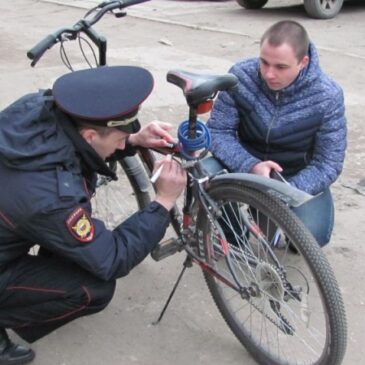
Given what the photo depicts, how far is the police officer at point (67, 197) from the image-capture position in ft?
6.47

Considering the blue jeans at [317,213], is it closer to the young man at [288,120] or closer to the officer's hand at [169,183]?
the young man at [288,120]

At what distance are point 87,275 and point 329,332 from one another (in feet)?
2.87

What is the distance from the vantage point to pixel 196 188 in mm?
2365

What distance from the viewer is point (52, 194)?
1.96 meters

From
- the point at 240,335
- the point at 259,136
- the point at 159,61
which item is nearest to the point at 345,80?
the point at 159,61

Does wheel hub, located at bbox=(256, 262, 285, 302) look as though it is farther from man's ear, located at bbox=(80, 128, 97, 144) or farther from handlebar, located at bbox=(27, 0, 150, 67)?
handlebar, located at bbox=(27, 0, 150, 67)

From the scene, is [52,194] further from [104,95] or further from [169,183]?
[169,183]

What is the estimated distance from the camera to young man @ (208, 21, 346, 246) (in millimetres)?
2645

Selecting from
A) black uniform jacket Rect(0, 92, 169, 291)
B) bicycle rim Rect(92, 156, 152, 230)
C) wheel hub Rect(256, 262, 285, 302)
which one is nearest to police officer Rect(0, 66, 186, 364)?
black uniform jacket Rect(0, 92, 169, 291)

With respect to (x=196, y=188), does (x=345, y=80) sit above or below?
below

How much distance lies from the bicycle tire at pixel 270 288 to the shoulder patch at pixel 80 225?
0.52 m

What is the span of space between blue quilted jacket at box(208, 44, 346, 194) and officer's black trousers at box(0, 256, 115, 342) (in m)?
0.89

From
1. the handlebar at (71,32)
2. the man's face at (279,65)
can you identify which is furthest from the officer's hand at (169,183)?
the handlebar at (71,32)

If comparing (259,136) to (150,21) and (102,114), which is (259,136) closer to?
(102,114)
